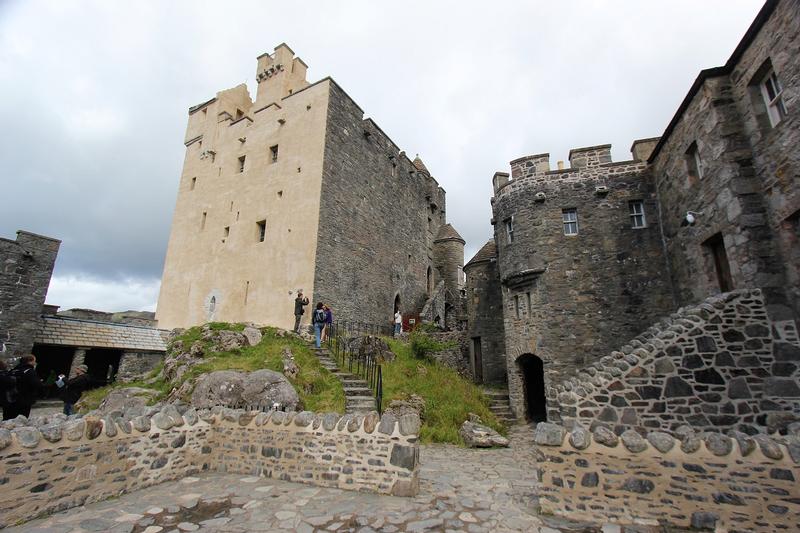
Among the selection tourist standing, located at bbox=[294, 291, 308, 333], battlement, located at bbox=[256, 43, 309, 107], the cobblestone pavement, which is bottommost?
the cobblestone pavement

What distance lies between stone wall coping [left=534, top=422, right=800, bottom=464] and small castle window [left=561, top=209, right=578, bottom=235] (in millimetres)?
9471

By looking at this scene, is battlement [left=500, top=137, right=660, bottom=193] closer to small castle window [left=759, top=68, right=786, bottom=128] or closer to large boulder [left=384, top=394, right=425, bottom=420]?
small castle window [left=759, top=68, right=786, bottom=128]

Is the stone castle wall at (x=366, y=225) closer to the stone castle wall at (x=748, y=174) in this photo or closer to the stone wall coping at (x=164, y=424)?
the stone wall coping at (x=164, y=424)

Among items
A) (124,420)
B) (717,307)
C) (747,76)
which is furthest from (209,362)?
(747,76)

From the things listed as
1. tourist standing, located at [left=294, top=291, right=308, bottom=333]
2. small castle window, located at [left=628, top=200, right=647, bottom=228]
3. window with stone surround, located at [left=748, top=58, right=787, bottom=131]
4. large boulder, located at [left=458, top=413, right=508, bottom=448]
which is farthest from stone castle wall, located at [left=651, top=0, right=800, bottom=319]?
tourist standing, located at [left=294, top=291, right=308, bottom=333]

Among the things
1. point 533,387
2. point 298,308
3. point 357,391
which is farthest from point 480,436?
point 298,308

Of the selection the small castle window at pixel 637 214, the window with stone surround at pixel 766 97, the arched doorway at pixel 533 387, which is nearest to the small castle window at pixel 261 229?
the arched doorway at pixel 533 387

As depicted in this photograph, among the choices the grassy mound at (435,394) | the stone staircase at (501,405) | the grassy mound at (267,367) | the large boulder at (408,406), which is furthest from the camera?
the stone staircase at (501,405)

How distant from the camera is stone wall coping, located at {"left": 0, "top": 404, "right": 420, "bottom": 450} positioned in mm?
4723

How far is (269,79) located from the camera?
2253 centimetres

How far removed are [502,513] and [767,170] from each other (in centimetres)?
902

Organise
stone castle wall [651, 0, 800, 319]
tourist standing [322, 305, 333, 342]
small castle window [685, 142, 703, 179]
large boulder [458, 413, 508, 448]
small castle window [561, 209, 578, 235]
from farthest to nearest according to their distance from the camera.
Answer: tourist standing [322, 305, 333, 342], small castle window [561, 209, 578, 235], small castle window [685, 142, 703, 179], large boulder [458, 413, 508, 448], stone castle wall [651, 0, 800, 319]

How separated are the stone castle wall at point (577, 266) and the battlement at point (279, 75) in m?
14.8

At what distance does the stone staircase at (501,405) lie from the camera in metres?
13.4
